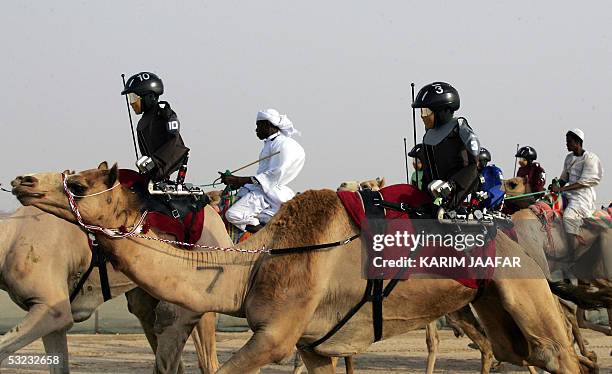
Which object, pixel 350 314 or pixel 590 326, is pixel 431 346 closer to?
pixel 590 326

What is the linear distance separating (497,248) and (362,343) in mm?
1279

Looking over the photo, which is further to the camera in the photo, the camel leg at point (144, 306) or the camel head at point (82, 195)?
the camel leg at point (144, 306)

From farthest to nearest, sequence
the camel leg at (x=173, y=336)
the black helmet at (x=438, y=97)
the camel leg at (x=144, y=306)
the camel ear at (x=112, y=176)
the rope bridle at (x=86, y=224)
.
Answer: the camel leg at (x=144, y=306), the camel leg at (x=173, y=336), the black helmet at (x=438, y=97), the camel ear at (x=112, y=176), the rope bridle at (x=86, y=224)

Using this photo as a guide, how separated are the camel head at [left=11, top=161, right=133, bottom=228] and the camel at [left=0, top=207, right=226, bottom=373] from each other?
6.55 ft

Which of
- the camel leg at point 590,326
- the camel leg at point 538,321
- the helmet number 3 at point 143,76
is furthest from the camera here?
the camel leg at point 590,326

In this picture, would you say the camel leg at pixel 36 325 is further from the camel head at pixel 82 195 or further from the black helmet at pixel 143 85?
the camel head at pixel 82 195

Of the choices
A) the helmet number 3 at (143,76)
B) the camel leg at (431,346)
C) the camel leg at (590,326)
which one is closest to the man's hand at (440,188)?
the helmet number 3 at (143,76)

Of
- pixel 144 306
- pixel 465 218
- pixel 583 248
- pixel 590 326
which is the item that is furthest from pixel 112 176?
pixel 583 248

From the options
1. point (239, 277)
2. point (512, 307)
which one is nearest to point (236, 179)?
point (239, 277)

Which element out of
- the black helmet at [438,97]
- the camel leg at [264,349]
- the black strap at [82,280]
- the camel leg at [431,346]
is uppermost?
the black helmet at [438,97]

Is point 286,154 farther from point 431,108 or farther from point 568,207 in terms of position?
point 568,207

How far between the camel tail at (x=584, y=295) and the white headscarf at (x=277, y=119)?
2841 mm

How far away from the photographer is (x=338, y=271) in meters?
8.19

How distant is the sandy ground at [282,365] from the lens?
14172 millimetres
